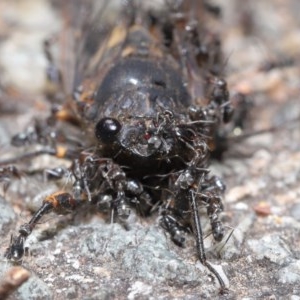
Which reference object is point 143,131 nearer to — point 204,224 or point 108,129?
point 108,129

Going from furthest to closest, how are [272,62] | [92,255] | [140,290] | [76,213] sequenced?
[272,62], [76,213], [92,255], [140,290]

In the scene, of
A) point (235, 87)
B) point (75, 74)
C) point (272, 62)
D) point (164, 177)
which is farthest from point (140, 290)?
point (272, 62)

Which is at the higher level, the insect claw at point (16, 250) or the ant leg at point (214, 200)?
the ant leg at point (214, 200)

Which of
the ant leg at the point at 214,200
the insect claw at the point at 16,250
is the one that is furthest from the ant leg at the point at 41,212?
the ant leg at the point at 214,200

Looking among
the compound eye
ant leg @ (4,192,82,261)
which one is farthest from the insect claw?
the compound eye

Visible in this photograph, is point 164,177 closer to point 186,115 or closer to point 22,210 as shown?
point 186,115

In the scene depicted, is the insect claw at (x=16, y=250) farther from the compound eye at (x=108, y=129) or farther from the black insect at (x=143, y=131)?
the compound eye at (x=108, y=129)
